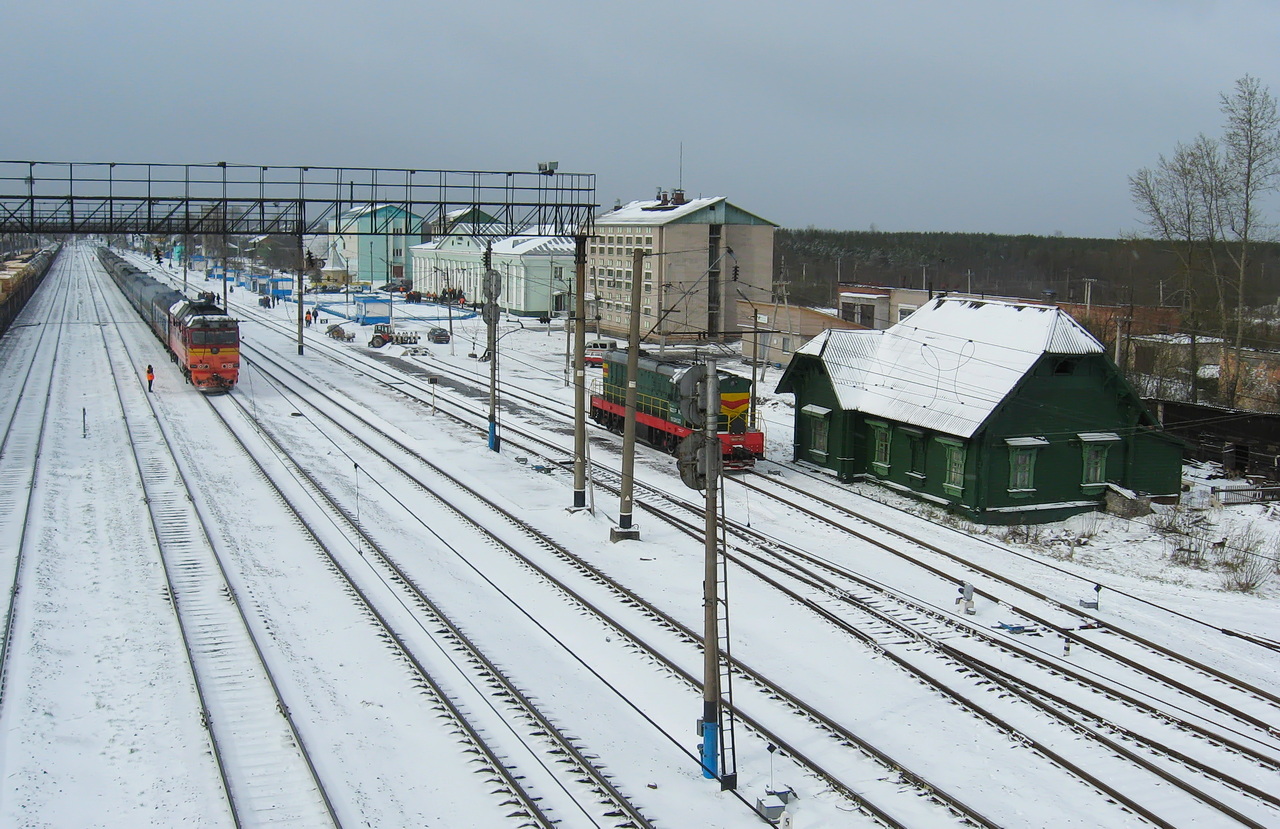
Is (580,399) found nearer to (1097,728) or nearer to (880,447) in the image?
(880,447)

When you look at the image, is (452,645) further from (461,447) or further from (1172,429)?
(1172,429)

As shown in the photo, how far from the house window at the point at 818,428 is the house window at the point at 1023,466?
6.38 m

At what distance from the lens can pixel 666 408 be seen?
116 feet

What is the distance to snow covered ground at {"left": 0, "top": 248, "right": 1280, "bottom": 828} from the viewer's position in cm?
1347

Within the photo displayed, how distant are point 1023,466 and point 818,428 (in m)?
7.36

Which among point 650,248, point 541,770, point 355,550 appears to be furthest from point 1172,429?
point 650,248

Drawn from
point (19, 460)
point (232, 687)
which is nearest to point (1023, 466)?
point (232, 687)

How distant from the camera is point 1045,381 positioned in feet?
92.6

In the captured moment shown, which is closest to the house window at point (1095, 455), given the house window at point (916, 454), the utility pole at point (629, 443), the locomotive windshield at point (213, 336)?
the house window at point (916, 454)

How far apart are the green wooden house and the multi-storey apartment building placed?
38.6 metres

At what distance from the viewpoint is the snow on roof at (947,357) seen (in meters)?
28.0

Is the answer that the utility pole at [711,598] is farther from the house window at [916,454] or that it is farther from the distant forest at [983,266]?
the distant forest at [983,266]

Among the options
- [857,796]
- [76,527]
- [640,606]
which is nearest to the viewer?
[857,796]

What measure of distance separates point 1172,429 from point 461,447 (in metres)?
23.7
